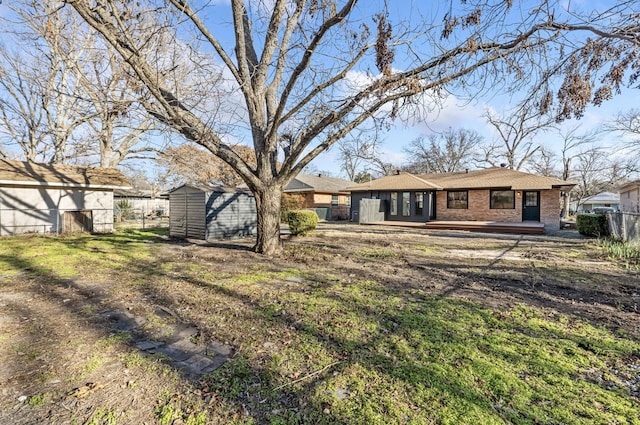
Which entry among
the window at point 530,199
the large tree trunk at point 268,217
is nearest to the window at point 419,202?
the window at point 530,199

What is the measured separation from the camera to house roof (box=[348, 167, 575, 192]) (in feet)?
58.3

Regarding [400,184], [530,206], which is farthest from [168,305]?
[530,206]

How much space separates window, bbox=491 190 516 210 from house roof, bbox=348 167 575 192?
2.23ft

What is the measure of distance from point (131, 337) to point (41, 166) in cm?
1542

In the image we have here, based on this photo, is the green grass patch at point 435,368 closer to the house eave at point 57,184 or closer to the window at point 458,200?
the house eave at point 57,184

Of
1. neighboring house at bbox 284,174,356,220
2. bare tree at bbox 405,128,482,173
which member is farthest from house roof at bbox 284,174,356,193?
bare tree at bbox 405,128,482,173

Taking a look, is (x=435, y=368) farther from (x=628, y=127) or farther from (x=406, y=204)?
(x=628, y=127)

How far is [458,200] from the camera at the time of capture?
20.5 meters

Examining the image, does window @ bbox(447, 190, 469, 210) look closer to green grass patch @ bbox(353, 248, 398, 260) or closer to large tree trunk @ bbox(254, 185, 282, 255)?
green grass patch @ bbox(353, 248, 398, 260)

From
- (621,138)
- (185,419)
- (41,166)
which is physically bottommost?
(185,419)

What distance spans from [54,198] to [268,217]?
11.4m

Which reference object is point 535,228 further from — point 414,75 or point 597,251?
point 414,75

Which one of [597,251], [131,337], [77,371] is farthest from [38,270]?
[597,251]

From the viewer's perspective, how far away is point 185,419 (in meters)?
2.03
